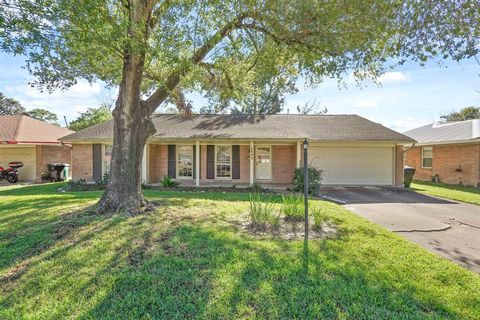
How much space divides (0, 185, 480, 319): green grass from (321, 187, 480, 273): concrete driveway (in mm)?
695

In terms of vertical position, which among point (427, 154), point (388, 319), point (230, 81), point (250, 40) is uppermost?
point (250, 40)

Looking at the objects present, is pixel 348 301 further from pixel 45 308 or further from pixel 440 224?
pixel 440 224

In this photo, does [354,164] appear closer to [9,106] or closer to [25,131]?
[25,131]

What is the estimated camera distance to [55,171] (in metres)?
16.3

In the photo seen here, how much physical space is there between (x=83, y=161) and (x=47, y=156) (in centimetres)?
493

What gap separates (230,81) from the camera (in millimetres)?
10211

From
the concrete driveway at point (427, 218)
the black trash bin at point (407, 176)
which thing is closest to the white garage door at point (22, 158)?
the concrete driveway at point (427, 218)

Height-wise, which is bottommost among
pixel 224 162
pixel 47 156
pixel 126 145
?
pixel 224 162

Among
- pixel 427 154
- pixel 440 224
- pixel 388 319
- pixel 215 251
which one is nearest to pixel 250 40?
pixel 215 251

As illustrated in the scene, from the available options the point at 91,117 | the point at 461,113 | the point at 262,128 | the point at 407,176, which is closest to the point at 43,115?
the point at 91,117

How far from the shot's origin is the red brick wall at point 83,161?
566 inches

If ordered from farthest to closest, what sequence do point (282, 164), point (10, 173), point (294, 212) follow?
point (10, 173), point (282, 164), point (294, 212)

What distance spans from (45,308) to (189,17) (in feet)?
24.5

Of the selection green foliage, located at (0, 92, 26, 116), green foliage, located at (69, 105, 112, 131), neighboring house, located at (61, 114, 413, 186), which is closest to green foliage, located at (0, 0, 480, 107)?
neighboring house, located at (61, 114, 413, 186)
